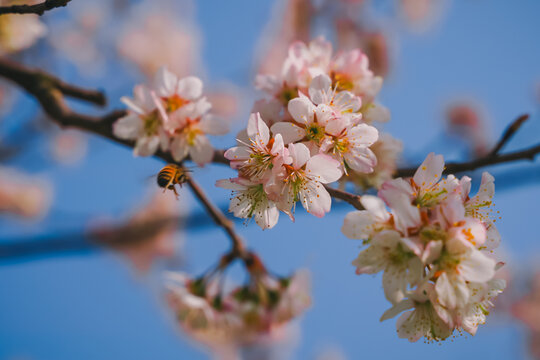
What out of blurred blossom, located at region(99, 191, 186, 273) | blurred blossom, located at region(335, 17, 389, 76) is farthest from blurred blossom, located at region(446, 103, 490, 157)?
blurred blossom, located at region(99, 191, 186, 273)

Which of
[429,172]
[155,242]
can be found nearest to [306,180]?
[429,172]

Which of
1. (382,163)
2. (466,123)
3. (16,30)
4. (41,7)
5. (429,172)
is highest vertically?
(466,123)

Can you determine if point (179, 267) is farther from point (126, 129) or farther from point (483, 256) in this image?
point (483, 256)

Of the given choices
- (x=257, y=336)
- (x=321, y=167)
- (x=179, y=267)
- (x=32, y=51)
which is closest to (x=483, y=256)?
(x=321, y=167)

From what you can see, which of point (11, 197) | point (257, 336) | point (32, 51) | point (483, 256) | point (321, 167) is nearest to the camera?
point (483, 256)

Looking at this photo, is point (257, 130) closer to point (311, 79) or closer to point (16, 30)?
point (311, 79)

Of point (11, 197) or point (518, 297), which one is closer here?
point (11, 197)
